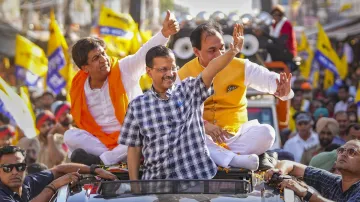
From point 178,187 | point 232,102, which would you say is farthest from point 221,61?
point 232,102

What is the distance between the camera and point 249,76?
853 centimetres

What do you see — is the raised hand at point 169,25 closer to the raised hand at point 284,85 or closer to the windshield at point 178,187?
the raised hand at point 284,85

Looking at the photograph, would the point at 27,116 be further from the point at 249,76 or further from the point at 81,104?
the point at 249,76

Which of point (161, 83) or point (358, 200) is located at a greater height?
point (161, 83)

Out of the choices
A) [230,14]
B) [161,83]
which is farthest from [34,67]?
[161,83]

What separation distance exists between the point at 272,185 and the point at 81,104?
242 cm

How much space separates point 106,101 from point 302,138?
6771 mm

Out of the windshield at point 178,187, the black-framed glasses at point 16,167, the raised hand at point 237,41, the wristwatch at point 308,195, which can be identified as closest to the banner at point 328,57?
the black-framed glasses at point 16,167

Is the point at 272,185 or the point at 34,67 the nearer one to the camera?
the point at 272,185

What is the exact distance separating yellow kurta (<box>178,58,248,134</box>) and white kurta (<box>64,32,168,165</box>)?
16.4 inches

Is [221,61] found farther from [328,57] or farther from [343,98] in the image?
[328,57]

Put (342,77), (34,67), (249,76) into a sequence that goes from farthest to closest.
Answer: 1. (342,77)
2. (34,67)
3. (249,76)

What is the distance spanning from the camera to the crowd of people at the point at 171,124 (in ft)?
24.4

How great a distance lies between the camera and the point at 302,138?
1527cm
